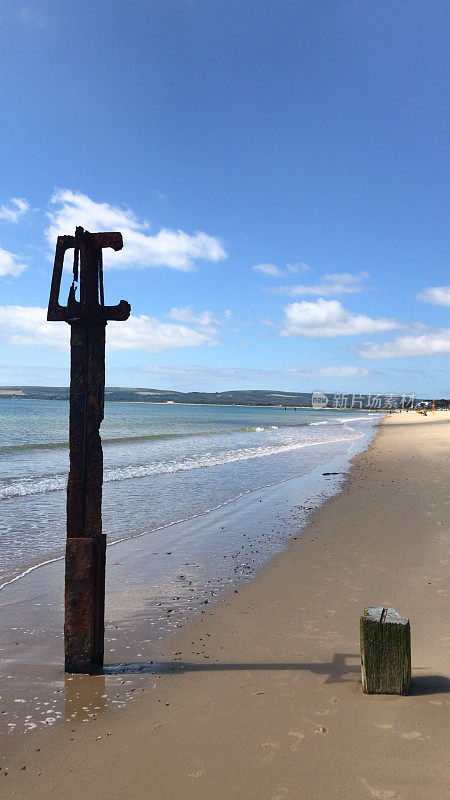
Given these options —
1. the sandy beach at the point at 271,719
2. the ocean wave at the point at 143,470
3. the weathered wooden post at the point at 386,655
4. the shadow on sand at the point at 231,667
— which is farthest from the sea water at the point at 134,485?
the weathered wooden post at the point at 386,655

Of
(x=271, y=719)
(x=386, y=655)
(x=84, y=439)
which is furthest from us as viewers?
(x=84, y=439)

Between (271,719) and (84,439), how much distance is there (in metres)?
2.64

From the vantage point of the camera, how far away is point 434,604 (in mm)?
6031

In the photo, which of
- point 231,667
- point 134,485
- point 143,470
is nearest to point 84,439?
point 231,667

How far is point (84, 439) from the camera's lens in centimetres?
462

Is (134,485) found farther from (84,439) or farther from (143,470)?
(84,439)

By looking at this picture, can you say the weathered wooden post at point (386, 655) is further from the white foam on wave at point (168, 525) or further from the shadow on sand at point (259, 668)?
the white foam on wave at point (168, 525)

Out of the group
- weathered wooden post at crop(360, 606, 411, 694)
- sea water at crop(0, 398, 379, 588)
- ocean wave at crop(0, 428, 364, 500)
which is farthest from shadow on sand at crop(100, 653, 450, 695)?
ocean wave at crop(0, 428, 364, 500)

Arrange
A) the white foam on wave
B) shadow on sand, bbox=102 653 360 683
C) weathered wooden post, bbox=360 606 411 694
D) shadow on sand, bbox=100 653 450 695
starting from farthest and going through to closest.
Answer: the white foam on wave → shadow on sand, bbox=102 653 360 683 → shadow on sand, bbox=100 653 450 695 → weathered wooden post, bbox=360 606 411 694

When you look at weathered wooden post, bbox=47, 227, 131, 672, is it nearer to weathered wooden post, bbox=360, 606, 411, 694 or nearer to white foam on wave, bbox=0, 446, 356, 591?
weathered wooden post, bbox=360, 606, 411, 694

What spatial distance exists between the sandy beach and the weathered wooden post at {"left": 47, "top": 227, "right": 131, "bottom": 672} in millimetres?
735

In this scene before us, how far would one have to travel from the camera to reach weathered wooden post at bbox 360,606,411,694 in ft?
13.1

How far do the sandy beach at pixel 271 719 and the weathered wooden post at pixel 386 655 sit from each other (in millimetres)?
103

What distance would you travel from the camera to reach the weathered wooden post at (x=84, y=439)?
15.0 feet
